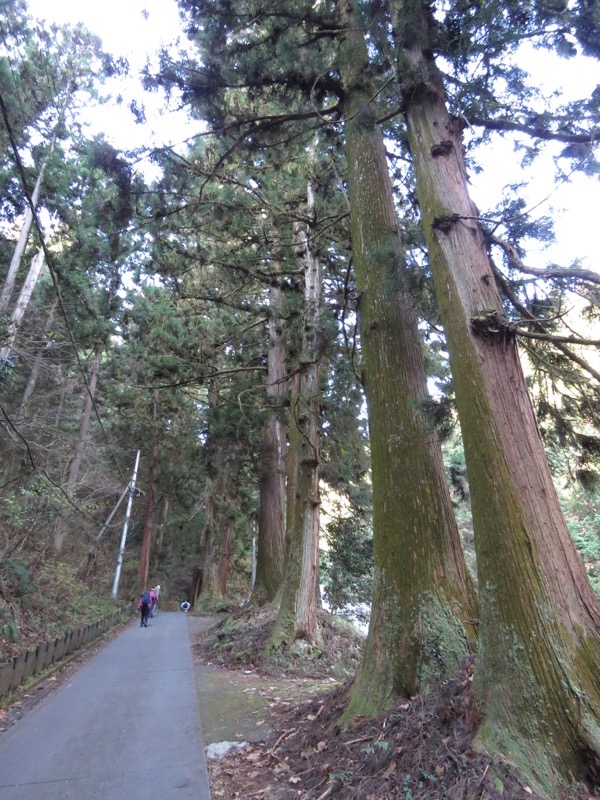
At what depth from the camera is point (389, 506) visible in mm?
4375

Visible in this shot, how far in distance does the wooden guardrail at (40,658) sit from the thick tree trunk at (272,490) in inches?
173

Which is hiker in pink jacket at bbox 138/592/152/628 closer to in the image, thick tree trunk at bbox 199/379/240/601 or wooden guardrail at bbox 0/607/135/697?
thick tree trunk at bbox 199/379/240/601

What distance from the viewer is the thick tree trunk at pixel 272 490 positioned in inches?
Result: 480

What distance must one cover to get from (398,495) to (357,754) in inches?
78.7

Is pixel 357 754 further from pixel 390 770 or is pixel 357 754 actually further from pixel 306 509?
pixel 306 509

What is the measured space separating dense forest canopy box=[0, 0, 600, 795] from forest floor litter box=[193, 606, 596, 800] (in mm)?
195

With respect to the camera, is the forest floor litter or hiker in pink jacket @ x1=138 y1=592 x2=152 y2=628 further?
hiker in pink jacket @ x1=138 y1=592 x2=152 y2=628

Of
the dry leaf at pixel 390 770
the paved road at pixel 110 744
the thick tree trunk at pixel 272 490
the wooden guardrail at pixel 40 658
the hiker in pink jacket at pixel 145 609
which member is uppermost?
the thick tree trunk at pixel 272 490

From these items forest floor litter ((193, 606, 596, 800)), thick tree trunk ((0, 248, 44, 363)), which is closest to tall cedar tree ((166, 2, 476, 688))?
forest floor litter ((193, 606, 596, 800))

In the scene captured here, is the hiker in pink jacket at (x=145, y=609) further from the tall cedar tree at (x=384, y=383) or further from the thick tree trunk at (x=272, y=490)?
the tall cedar tree at (x=384, y=383)

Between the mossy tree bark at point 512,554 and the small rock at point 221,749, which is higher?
the mossy tree bark at point 512,554

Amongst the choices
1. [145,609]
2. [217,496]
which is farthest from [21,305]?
[145,609]

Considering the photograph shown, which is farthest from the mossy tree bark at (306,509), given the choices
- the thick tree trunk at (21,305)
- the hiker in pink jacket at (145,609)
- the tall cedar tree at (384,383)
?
the hiker in pink jacket at (145,609)

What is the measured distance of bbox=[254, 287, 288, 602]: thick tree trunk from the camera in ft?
40.0
